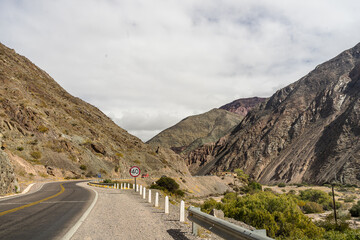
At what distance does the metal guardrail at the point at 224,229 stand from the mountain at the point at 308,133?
6406 centimetres

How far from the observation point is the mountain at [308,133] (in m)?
71.3

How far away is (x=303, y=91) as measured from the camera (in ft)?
358

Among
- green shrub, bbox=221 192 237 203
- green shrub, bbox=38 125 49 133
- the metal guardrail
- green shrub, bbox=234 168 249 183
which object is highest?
green shrub, bbox=38 125 49 133

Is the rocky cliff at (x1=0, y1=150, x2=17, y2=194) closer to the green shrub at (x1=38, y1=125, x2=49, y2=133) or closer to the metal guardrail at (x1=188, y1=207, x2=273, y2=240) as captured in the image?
the metal guardrail at (x1=188, y1=207, x2=273, y2=240)

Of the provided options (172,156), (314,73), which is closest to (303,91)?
(314,73)

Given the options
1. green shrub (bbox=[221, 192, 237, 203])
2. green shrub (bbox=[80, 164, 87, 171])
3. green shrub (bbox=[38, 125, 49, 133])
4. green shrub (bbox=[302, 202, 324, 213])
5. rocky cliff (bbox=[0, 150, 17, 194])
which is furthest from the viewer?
green shrub (bbox=[80, 164, 87, 171])

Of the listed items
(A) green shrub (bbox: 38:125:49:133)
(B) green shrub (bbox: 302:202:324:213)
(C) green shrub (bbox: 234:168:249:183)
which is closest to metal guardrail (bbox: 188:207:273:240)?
(B) green shrub (bbox: 302:202:324:213)

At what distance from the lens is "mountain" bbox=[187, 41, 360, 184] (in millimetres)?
71312

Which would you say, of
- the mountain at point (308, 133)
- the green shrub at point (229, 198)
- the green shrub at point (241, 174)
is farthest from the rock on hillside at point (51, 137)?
the mountain at point (308, 133)

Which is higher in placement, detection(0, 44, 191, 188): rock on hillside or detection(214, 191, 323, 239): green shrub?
detection(0, 44, 191, 188): rock on hillside

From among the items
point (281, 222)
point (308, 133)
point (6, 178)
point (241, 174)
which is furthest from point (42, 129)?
point (308, 133)

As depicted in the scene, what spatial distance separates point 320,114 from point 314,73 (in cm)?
2702

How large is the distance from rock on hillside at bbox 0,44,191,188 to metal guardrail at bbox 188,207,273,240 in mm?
41278

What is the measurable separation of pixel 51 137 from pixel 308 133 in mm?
73361
